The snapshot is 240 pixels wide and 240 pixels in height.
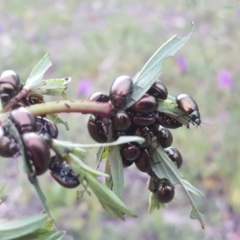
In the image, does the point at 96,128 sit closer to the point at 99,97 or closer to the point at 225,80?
the point at 99,97

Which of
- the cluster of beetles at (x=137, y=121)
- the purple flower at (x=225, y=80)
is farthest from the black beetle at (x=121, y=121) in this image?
the purple flower at (x=225, y=80)

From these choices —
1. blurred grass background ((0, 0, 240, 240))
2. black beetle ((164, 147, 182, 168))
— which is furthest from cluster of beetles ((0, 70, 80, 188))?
blurred grass background ((0, 0, 240, 240))

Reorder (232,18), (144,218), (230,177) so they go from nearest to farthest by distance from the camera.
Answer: (144,218)
(230,177)
(232,18)

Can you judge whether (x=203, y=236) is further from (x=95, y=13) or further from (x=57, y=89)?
(x=95, y=13)

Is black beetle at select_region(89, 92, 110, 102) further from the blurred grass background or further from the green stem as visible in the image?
the blurred grass background

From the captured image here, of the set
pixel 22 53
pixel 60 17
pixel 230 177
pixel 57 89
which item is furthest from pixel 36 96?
pixel 60 17

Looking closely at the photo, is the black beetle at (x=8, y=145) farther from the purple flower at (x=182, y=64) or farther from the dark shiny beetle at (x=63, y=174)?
the purple flower at (x=182, y=64)

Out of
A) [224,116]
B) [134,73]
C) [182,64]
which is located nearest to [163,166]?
[224,116]
